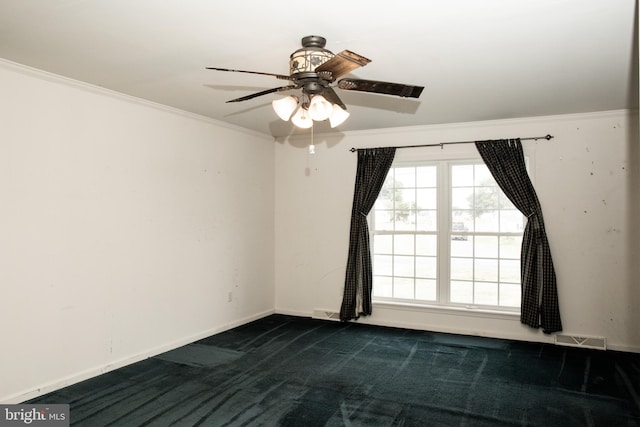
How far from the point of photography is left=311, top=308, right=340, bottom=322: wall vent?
5.76m

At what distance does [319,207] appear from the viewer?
5.92m

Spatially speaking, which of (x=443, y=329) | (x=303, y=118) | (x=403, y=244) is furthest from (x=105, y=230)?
(x=443, y=329)

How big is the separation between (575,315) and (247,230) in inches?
152

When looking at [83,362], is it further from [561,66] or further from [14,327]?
[561,66]

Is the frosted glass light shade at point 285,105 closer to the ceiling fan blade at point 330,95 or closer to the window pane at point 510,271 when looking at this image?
the ceiling fan blade at point 330,95

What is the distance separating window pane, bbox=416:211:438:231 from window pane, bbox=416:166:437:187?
1.14 ft

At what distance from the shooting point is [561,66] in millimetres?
3236

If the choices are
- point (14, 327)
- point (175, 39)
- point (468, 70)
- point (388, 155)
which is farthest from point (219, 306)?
point (468, 70)

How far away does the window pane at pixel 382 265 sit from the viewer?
18.3 feet

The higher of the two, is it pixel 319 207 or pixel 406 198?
pixel 406 198

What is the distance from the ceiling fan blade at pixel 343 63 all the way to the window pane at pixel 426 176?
10.5 feet

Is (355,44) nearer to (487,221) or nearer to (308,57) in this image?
(308,57)

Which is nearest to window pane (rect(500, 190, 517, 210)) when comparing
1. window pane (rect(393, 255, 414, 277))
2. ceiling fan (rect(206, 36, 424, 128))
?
window pane (rect(393, 255, 414, 277))

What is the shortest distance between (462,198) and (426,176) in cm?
51
